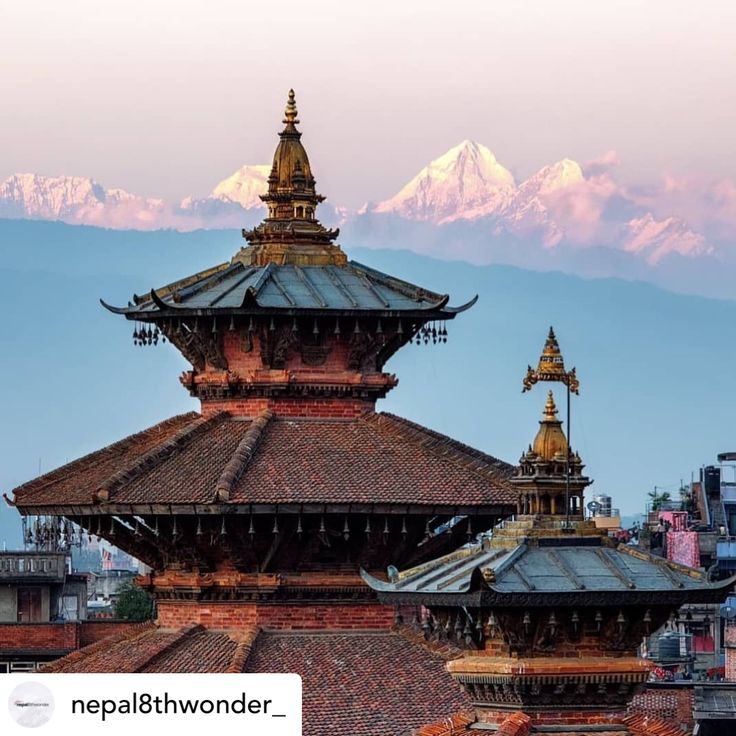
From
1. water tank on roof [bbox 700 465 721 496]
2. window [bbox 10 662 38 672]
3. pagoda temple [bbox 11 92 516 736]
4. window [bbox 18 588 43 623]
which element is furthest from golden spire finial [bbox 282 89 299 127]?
water tank on roof [bbox 700 465 721 496]

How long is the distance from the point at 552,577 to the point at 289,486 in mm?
13552

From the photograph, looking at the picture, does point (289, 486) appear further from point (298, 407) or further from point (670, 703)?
point (670, 703)

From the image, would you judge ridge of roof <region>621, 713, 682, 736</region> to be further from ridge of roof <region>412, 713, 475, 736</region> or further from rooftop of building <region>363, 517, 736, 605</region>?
ridge of roof <region>412, 713, 475, 736</region>

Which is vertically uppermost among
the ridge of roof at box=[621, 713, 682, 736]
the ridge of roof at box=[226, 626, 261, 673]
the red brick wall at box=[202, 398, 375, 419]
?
the red brick wall at box=[202, 398, 375, 419]

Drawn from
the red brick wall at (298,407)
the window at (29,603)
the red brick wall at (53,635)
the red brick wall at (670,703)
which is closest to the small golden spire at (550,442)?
the red brick wall at (670,703)

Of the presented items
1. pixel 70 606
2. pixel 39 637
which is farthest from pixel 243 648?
pixel 70 606

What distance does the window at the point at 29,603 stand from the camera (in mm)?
117125

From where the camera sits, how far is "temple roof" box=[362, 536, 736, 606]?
1582 inches

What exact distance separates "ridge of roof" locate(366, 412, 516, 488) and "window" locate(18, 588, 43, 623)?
60591mm

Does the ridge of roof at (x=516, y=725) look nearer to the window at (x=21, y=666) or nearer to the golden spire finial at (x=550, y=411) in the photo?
the golden spire finial at (x=550, y=411)

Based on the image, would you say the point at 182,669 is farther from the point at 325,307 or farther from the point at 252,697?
the point at 252,697

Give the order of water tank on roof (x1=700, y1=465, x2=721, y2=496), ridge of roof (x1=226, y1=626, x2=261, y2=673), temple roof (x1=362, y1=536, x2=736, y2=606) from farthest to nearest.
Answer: water tank on roof (x1=700, y1=465, x2=721, y2=496), ridge of roof (x1=226, y1=626, x2=261, y2=673), temple roof (x1=362, y1=536, x2=736, y2=606)
